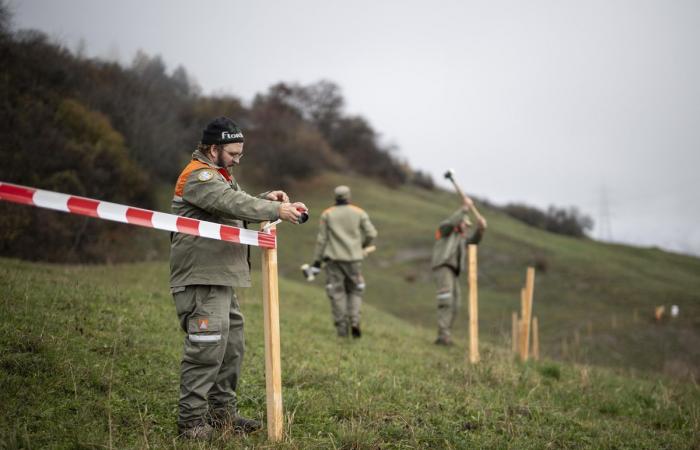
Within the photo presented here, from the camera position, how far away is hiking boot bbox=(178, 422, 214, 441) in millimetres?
4016

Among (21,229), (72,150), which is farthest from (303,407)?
(72,150)

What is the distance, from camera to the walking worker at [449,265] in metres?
11.1

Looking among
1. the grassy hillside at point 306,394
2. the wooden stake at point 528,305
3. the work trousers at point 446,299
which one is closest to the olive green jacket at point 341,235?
the work trousers at point 446,299

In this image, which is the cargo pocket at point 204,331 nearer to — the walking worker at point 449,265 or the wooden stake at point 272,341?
the wooden stake at point 272,341

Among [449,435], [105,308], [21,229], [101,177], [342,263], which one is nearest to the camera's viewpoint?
[449,435]

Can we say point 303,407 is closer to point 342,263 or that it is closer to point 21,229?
point 342,263

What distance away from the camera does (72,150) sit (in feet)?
102

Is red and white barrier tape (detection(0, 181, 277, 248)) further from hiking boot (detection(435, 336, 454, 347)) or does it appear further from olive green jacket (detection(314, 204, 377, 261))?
hiking boot (detection(435, 336, 454, 347))

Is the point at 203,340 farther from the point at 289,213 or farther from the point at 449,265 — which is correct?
the point at 449,265

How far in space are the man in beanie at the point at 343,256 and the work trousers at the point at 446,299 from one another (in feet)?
6.03

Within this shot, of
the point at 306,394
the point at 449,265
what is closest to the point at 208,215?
the point at 306,394

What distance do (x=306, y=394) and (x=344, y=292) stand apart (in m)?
5.05

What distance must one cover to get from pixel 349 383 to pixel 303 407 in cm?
104

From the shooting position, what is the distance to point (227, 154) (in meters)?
4.48
